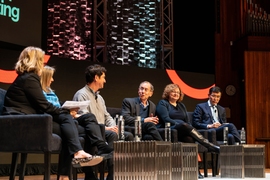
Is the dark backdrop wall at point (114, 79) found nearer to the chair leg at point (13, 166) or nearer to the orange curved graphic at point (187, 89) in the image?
the orange curved graphic at point (187, 89)

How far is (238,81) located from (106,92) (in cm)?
322

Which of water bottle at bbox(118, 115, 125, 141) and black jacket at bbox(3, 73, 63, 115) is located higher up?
black jacket at bbox(3, 73, 63, 115)

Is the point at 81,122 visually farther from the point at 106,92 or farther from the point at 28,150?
the point at 106,92

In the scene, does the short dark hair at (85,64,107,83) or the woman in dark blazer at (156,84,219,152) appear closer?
the short dark hair at (85,64,107,83)

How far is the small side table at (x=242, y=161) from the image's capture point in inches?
203

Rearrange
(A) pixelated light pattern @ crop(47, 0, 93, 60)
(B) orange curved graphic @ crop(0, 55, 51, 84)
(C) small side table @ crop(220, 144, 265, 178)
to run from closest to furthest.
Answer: (C) small side table @ crop(220, 144, 265, 178), (B) orange curved graphic @ crop(0, 55, 51, 84), (A) pixelated light pattern @ crop(47, 0, 93, 60)

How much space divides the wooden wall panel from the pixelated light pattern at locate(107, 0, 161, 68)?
1.62 m

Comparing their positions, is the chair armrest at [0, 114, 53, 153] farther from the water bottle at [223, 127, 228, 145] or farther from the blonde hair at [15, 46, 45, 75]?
the water bottle at [223, 127, 228, 145]

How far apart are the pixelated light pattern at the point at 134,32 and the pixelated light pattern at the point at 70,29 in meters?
0.38

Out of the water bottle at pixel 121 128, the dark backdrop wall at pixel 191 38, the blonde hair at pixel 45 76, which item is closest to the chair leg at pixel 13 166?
the blonde hair at pixel 45 76

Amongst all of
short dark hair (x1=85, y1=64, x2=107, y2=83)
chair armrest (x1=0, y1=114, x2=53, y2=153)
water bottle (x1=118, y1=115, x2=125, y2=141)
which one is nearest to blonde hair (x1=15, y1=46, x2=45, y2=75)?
chair armrest (x1=0, y1=114, x2=53, y2=153)

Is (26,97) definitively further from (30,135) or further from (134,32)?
(134,32)

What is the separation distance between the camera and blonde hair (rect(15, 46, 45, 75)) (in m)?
3.70

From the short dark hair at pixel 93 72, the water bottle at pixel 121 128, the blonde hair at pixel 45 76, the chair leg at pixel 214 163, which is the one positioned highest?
the short dark hair at pixel 93 72
